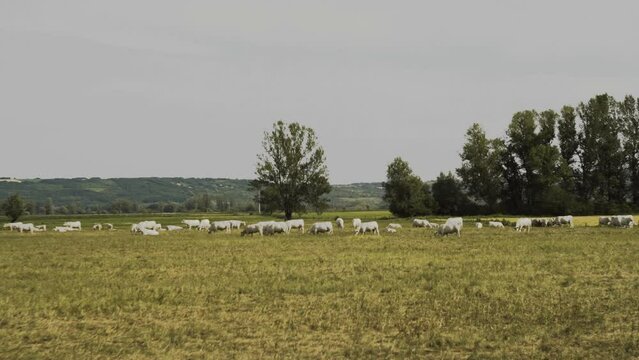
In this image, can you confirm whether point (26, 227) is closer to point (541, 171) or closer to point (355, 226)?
point (355, 226)

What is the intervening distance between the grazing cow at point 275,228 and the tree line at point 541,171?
43664mm

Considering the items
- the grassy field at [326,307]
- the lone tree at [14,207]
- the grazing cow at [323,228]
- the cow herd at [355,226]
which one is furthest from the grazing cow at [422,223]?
the lone tree at [14,207]

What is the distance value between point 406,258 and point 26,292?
588 inches

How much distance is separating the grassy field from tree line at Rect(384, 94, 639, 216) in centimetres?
6255

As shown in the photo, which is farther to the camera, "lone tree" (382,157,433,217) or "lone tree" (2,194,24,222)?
"lone tree" (2,194,24,222)

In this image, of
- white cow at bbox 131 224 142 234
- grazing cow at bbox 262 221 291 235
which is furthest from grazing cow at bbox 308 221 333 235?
white cow at bbox 131 224 142 234

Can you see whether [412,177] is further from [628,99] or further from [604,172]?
[628,99]

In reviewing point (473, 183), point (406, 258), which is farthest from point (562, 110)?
point (406, 258)

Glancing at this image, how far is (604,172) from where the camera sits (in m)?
85.7

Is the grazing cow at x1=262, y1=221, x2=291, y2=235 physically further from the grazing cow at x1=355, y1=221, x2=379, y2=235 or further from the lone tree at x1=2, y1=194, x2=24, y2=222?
the lone tree at x1=2, y1=194, x2=24, y2=222

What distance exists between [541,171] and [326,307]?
77699mm

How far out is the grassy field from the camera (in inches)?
425

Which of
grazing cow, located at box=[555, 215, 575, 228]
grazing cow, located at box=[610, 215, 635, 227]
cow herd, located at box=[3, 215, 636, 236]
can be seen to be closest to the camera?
cow herd, located at box=[3, 215, 636, 236]

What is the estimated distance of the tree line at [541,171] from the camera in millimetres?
84562
